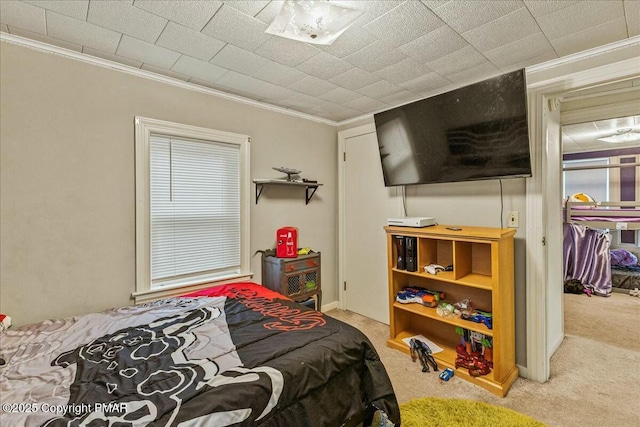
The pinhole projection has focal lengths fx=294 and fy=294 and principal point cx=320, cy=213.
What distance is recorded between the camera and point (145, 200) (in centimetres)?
229

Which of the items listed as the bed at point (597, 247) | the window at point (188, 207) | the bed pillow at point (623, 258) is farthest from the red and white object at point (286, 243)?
the bed pillow at point (623, 258)

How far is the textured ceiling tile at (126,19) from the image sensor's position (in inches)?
60.6

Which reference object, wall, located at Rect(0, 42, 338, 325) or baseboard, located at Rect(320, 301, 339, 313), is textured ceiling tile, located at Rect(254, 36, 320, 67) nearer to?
wall, located at Rect(0, 42, 338, 325)

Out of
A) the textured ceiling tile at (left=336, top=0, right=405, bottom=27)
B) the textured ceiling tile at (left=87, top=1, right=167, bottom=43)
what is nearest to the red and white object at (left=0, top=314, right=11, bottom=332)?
the textured ceiling tile at (left=87, top=1, right=167, bottom=43)

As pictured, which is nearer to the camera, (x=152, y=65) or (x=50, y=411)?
(x=50, y=411)

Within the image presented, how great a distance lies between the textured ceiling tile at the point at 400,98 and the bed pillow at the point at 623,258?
4572mm

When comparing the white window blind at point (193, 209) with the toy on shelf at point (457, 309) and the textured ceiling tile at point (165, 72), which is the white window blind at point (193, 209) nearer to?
the textured ceiling tile at point (165, 72)

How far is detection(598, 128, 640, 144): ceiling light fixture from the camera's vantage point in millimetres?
4284

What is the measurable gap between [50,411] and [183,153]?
1915 mm

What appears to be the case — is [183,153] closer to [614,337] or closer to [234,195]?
[234,195]

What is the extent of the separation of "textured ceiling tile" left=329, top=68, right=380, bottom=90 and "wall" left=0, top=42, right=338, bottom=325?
123 cm

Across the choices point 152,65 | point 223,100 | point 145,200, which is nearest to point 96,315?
point 145,200

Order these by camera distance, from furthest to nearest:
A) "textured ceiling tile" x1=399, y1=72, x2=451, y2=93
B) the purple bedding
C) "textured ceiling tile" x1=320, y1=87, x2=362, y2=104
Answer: the purple bedding, "textured ceiling tile" x1=320, y1=87, x2=362, y2=104, "textured ceiling tile" x1=399, y1=72, x2=451, y2=93

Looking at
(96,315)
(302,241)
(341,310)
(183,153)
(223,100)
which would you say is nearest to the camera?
(96,315)
